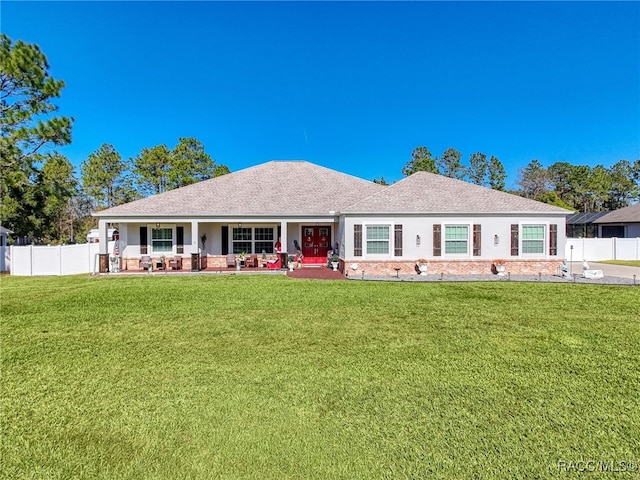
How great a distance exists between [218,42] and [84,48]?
710 centimetres

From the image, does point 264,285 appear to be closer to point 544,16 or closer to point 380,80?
point 544,16

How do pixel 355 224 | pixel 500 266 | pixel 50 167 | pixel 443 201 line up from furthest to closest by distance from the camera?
1. pixel 50 167
2. pixel 443 201
3. pixel 355 224
4. pixel 500 266

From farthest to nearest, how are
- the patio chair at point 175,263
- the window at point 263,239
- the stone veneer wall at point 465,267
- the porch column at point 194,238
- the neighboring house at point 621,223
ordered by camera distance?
the neighboring house at point 621,223, the window at point 263,239, the patio chair at point 175,263, the porch column at point 194,238, the stone veneer wall at point 465,267

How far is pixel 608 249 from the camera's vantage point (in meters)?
23.5

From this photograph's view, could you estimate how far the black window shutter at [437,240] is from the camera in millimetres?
15008

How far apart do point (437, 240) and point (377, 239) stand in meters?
2.81

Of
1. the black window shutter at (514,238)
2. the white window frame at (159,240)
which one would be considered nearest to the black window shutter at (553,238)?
the black window shutter at (514,238)

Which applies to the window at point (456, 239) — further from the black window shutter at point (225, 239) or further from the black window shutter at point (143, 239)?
the black window shutter at point (143, 239)

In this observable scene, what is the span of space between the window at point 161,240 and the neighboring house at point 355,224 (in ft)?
0.18

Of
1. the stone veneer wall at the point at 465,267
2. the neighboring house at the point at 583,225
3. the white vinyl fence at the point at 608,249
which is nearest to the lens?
the stone veneer wall at the point at 465,267

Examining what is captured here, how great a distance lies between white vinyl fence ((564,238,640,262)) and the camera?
23453 millimetres

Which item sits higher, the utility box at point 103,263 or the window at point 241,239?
the window at point 241,239

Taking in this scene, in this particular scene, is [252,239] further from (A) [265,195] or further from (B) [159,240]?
(B) [159,240]

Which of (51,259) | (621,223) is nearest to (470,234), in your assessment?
(51,259)
